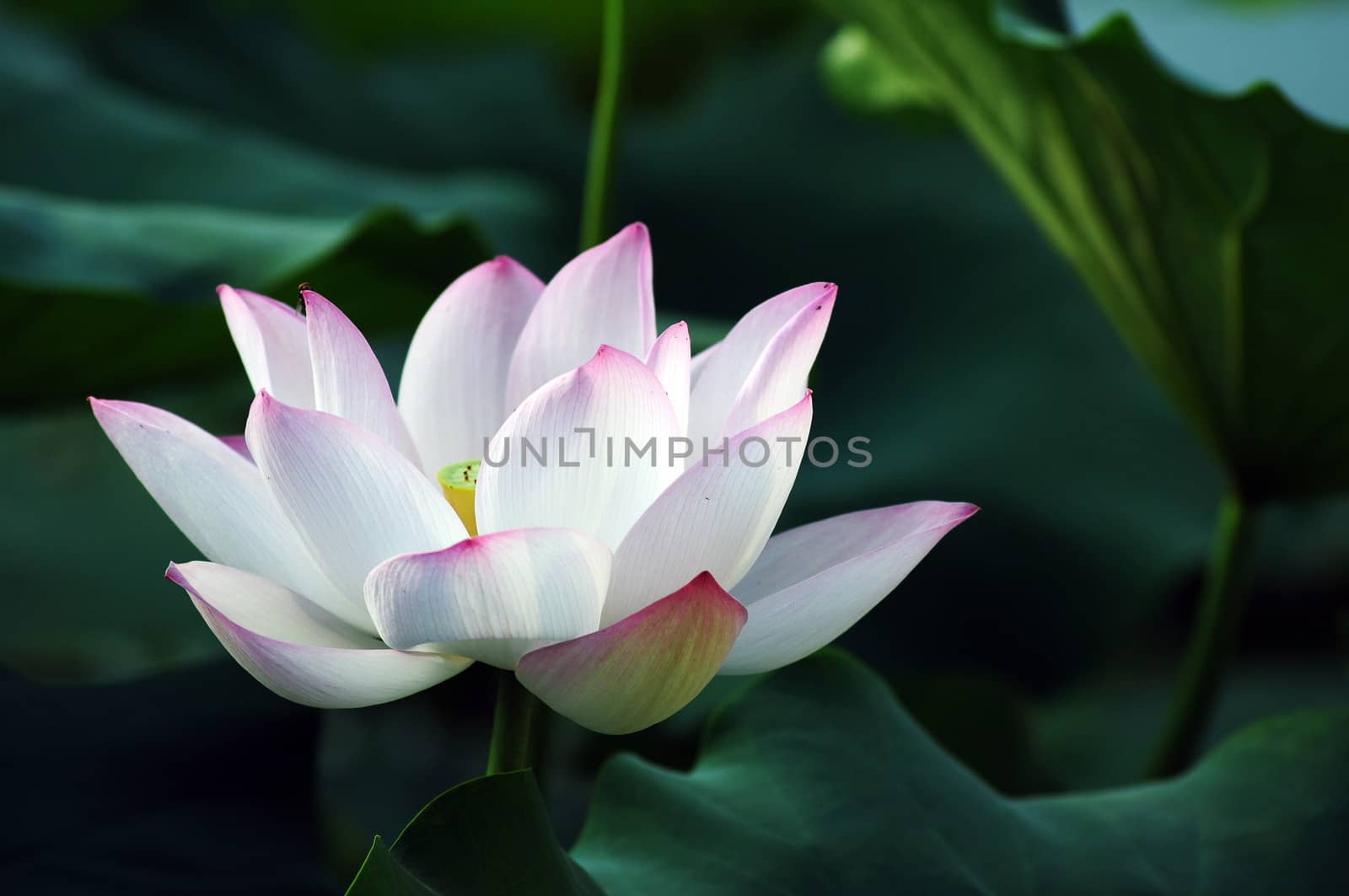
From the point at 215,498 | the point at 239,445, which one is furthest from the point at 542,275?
the point at 215,498

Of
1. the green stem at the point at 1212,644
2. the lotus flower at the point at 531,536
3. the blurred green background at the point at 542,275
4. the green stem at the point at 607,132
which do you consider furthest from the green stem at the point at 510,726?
the green stem at the point at 1212,644

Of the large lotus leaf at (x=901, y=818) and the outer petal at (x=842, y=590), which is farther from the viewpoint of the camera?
the large lotus leaf at (x=901, y=818)

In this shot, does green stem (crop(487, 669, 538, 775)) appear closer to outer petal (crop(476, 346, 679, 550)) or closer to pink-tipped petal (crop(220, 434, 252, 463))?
outer petal (crop(476, 346, 679, 550))

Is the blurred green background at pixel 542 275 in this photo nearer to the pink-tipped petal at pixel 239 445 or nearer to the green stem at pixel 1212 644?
the green stem at pixel 1212 644

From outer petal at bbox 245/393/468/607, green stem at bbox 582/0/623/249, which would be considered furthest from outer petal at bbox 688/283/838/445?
green stem at bbox 582/0/623/249

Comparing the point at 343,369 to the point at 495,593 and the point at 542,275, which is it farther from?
the point at 542,275

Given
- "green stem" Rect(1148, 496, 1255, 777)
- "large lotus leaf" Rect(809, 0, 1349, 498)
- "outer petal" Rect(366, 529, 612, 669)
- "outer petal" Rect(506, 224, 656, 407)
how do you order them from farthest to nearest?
"green stem" Rect(1148, 496, 1255, 777), "large lotus leaf" Rect(809, 0, 1349, 498), "outer petal" Rect(506, 224, 656, 407), "outer petal" Rect(366, 529, 612, 669)
